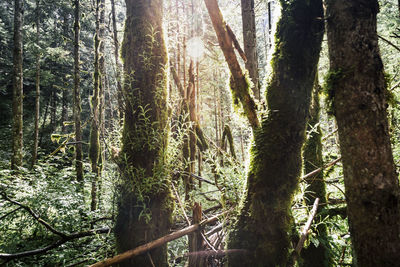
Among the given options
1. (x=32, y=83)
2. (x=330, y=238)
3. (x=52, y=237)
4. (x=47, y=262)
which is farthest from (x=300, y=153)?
(x=32, y=83)

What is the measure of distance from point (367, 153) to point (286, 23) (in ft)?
4.81

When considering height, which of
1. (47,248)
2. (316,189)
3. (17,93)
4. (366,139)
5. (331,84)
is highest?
(17,93)

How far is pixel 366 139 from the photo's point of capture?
1.82 meters

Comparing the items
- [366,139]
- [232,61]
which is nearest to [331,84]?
[366,139]

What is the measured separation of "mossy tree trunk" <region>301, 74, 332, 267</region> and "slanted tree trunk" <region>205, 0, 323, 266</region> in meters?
0.95

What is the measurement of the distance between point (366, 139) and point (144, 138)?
6.62 ft

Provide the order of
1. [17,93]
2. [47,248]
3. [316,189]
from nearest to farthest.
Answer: [47,248], [316,189], [17,93]

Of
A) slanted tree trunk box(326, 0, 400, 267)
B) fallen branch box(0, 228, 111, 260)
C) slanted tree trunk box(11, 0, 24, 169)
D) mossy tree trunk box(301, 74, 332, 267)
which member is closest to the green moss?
slanted tree trunk box(326, 0, 400, 267)

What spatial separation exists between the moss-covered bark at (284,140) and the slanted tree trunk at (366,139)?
0.96 feet

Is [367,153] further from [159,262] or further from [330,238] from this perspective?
[159,262]

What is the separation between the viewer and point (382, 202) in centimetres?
176

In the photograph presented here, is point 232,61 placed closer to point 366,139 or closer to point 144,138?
point 144,138

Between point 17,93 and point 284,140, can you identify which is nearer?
point 284,140

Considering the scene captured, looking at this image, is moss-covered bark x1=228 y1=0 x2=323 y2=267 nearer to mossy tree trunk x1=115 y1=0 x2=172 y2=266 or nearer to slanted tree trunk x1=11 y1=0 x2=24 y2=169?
mossy tree trunk x1=115 y1=0 x2=172 y2=266
